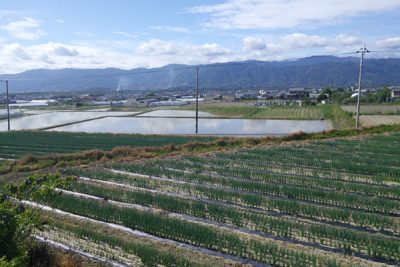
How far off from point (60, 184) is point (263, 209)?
4670 mm

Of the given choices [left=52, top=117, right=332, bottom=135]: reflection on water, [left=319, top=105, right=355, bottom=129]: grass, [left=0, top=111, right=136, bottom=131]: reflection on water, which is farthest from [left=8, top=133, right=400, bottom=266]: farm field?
[left=0, top=111, right=136, bottom=131]: reflection on water

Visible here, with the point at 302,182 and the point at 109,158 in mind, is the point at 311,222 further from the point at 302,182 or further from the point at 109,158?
the point at 109,158

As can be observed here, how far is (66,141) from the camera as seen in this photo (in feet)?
83.9

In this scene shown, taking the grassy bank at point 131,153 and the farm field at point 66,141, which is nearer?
the grassy bank at point 131,153

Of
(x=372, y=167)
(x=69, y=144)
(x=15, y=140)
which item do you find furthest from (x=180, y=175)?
(x=15, y=140)

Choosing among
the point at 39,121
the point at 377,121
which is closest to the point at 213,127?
the point at 377,121

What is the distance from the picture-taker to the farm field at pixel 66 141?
22.0 metres

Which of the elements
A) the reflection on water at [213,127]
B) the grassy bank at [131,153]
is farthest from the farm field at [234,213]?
the reflection on water at [213,127]

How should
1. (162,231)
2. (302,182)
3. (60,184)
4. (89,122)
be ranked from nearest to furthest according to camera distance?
(60,184) → (162,231) → (302,182) → (89,122)

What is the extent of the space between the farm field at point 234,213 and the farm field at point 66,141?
384 inches

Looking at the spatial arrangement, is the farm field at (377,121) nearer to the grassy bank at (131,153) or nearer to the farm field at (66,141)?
the grassy bank at (131,153)

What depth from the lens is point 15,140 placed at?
26.3 m

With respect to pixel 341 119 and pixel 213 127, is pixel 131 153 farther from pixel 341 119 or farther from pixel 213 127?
pixel 341 119

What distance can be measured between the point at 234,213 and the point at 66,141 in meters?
20.5
